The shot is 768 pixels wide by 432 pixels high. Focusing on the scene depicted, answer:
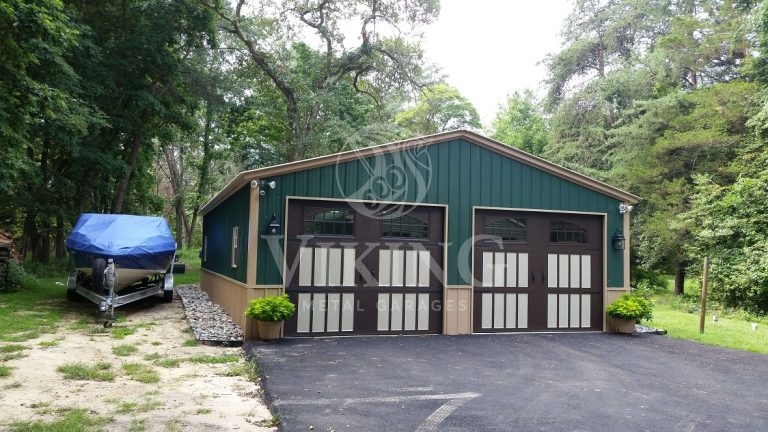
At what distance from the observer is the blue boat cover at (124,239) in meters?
10.2

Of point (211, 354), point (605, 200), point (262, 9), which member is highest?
point (262, 9)

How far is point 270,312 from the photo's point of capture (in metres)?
7.66

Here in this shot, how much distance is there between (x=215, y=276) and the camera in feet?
40.3

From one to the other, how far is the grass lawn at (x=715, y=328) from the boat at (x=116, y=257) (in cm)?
1006

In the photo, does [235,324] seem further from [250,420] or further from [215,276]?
[250,420]

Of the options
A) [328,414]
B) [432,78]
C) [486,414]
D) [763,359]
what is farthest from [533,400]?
[432,78]

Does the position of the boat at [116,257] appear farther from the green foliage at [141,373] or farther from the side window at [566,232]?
the side window at [566,232]

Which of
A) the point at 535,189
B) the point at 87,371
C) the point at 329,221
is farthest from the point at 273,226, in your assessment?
the point at 535,189

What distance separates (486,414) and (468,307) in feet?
14.8

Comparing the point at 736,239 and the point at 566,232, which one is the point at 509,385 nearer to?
the point at 566,232

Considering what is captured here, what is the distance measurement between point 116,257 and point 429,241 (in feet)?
19.7

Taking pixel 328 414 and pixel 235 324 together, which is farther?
pixel 235 324

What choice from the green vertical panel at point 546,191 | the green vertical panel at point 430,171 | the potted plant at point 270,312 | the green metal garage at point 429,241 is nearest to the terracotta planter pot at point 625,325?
the green metal garage at point 429,241

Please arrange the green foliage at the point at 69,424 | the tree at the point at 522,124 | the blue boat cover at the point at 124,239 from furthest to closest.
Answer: the tree at the point at 522,124
the blue boat cover at the point at 124,239
the green foliage at the point at 69,424
